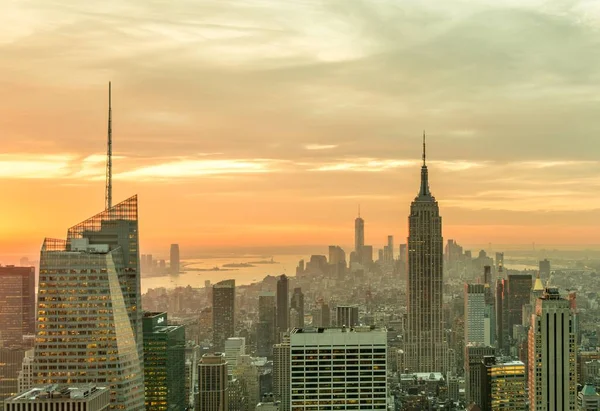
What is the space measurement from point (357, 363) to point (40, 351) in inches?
450

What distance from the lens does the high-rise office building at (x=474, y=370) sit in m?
52.1

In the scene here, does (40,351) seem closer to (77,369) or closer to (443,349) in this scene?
(77,369)

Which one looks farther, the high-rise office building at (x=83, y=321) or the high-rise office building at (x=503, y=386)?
the high-rise office building at (x=503, y=386)

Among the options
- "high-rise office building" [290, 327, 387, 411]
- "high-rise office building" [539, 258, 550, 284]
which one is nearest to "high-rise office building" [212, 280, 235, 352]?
"high-rise office building" [290, 327, 387, 411]

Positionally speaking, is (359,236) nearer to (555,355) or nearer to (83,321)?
(555,355)

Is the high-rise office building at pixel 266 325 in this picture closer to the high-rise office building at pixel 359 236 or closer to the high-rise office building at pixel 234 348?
the high-rise office building at pixel 234 348

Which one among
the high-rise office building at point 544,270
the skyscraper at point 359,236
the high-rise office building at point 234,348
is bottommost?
the high-rise office building at point 234,348

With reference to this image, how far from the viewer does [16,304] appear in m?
41.7

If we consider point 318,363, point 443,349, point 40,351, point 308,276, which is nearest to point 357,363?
point 318,363

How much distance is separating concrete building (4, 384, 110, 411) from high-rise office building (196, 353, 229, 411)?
2132 centimetres

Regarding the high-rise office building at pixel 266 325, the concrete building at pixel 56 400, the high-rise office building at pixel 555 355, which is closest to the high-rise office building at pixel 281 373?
the high-rise office building at pixel 266 325

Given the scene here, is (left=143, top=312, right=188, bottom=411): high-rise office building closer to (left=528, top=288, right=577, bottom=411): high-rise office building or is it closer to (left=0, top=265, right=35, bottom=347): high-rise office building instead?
(left=0, top=265, right=35, bottom=347): high-rise office building

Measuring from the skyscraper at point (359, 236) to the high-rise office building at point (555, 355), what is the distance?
9.57 meters

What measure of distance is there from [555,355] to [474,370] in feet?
62.0
